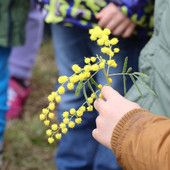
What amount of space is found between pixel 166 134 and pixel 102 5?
63cm

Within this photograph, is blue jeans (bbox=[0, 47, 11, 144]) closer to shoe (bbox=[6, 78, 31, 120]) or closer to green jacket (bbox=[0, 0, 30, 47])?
green jacket (bbox=[0, 0, 30, 47])

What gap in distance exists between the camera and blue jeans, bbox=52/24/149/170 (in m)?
1.24

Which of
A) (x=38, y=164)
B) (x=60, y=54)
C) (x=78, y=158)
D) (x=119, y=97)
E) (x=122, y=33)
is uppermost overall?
(x=119, y=97)

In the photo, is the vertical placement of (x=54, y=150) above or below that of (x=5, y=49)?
below

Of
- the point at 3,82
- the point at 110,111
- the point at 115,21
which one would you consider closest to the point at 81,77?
the point at 110,111

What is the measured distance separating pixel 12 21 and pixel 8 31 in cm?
5

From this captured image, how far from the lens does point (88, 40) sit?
1.31 metres

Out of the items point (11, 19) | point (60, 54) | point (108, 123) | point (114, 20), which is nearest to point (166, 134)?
point (108, 123)

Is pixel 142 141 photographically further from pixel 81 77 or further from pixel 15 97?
pixel 15 97

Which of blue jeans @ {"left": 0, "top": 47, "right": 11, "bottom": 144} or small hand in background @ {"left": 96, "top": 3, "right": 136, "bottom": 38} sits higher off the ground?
small hand in background @ {"left": 96, "top": 3, "right": 136, "bottom": 38}

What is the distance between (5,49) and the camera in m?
1.60

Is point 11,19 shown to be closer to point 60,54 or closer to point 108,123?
point 60,54

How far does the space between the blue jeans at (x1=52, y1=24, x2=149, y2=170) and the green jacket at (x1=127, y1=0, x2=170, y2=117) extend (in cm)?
22

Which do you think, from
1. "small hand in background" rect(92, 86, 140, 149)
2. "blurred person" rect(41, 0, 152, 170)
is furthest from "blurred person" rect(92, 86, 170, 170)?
"blurred person" rect(41, 0, 152, 170)
